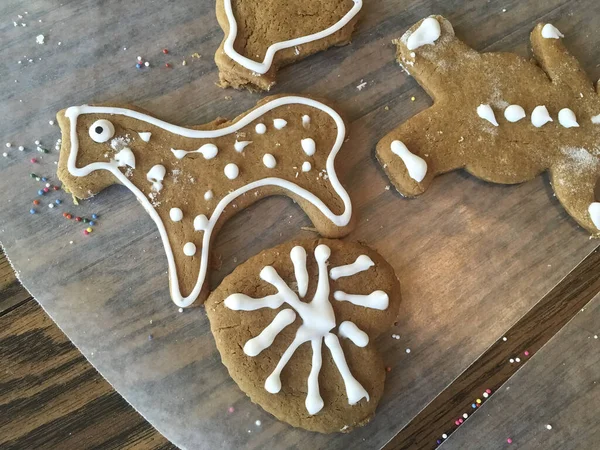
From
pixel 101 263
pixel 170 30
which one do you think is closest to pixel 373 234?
pixel 101 263

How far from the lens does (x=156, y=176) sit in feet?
5.49

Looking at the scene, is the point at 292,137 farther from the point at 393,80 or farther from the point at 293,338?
the point at 293,338

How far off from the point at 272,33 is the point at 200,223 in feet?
2.32

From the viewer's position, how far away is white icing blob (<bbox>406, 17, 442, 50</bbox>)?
1822 millimetres

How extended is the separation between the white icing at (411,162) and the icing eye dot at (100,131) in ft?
3.03

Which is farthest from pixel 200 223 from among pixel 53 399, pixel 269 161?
pixel 53 399

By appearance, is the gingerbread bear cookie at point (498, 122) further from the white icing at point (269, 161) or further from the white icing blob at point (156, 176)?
the white icing blob at point (156, 176)

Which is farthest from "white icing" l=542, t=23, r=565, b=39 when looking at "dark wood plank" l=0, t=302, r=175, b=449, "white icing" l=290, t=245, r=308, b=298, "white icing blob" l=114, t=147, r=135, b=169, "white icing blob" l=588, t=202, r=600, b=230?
"dark wood plank" l=0, t=302, r=175, b=449

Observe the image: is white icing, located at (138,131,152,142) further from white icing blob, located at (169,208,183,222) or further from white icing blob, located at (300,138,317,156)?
white icing blob, located at (300,138,317,156)

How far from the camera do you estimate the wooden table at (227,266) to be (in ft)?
5.48

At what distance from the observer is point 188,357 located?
5.46 ft

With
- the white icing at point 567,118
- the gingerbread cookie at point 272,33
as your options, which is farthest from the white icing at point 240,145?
the white icing at point 567,118

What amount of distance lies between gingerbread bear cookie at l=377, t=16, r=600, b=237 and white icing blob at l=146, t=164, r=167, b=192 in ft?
2.35

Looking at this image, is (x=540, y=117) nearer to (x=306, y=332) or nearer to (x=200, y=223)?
(x=306, y=332)
